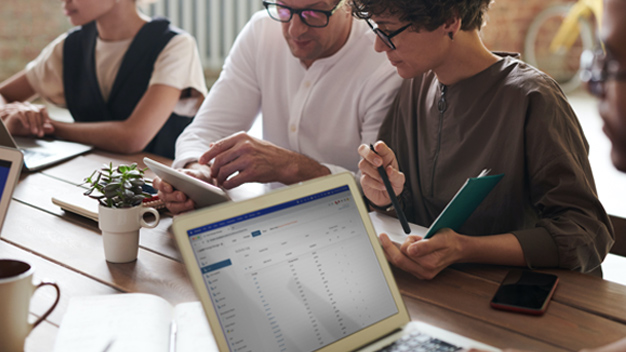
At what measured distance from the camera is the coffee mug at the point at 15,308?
778mm

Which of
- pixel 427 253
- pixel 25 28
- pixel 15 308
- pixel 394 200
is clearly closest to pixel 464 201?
pixel 427 253

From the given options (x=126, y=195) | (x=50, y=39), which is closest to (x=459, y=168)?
(x=126, y=195)

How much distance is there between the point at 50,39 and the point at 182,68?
13.0 feet

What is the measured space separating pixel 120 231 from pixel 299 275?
0.45 meters

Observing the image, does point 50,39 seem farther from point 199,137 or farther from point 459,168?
point 459,168

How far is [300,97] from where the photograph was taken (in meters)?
1.89

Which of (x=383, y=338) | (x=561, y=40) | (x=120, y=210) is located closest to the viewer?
(x=383, y=338)

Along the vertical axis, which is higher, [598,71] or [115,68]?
[115,68]

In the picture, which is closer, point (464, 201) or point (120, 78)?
A: point (464, 201)

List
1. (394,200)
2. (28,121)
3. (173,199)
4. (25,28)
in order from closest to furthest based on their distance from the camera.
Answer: (394,200)
(173,199)
(28,121)
(25,28)

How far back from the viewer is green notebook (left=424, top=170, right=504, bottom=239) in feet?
3.35

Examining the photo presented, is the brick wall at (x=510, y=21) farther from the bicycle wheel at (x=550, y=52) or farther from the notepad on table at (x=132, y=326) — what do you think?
the notepad on table at (x=132, y=326)

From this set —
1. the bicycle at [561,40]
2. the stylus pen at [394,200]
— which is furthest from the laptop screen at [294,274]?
the bicycle at [561,40]

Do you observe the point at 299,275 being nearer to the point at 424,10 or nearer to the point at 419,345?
the point at 419,345
